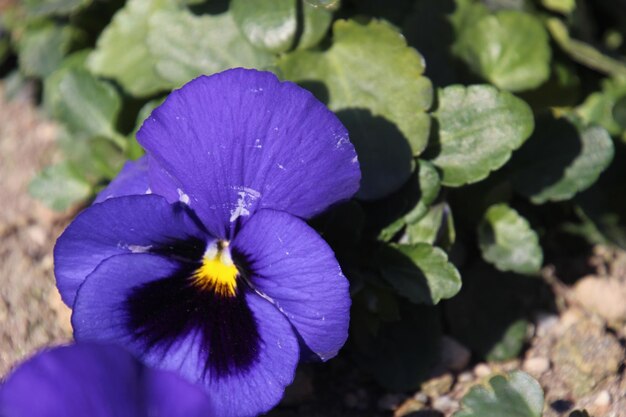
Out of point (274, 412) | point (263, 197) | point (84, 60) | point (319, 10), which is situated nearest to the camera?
point (263, 197)

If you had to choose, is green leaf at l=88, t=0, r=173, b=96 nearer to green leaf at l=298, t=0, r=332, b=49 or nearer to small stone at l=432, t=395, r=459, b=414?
green leaf at l=298, t=0, r=332, b=49

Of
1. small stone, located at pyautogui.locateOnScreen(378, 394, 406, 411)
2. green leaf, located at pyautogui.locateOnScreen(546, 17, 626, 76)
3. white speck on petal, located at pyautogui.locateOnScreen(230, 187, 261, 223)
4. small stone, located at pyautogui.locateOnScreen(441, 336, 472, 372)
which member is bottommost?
small stone, located at pyautogui.locateOnScreen(378, 394, 406, 411)

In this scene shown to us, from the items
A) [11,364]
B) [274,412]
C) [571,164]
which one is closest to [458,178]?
[571,164]

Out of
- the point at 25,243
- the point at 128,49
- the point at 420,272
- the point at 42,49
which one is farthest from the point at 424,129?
the point at 42,49

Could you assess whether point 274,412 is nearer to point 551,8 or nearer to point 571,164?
point 571,164

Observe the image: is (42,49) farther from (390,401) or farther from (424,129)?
(390,401)

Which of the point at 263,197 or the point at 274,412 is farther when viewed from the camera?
the point at 274,412

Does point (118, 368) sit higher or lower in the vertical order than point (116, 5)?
higher

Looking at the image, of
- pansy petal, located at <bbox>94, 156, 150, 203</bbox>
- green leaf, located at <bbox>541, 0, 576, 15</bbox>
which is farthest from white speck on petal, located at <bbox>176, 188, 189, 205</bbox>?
green leaf, located at <bbox>541, 0, 576, 15</bbox>
